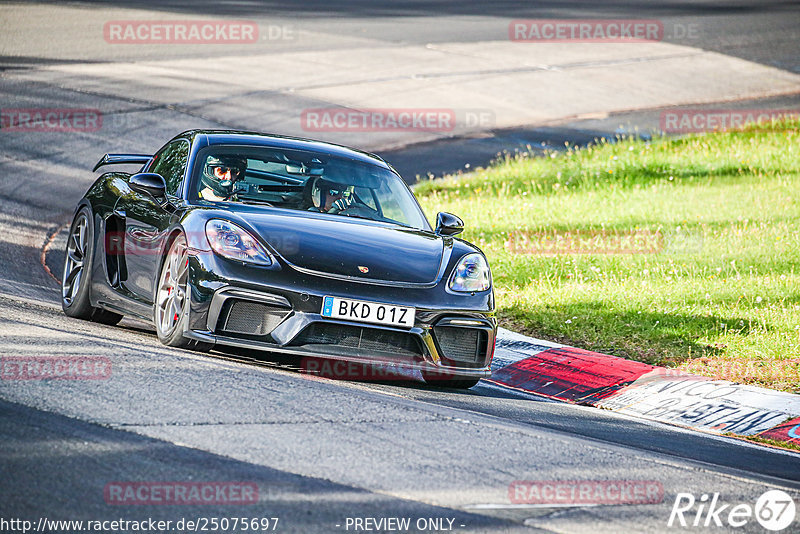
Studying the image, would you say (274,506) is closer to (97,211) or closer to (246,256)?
(246,256)

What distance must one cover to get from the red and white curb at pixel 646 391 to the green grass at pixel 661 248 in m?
0.40

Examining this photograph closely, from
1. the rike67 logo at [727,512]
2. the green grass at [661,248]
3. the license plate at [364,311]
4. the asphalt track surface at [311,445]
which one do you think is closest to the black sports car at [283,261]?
the license plate at [364,311]

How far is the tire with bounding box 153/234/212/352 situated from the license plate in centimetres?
75

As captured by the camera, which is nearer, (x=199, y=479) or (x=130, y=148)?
(x=199, y=479)

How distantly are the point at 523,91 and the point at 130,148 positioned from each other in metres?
10.9

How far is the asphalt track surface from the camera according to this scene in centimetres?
436

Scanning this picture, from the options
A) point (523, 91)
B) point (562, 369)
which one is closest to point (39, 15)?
point (523, 91)

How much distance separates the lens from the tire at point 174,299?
6.72 meters

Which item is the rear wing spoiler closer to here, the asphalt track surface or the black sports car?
the black sports car

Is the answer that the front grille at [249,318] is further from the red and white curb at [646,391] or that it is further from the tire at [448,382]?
the red and white curb at [646,391]

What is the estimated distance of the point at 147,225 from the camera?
299 inches

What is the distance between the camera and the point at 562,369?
8.63 metres

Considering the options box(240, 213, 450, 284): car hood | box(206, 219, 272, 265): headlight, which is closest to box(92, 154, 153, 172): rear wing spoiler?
box(240, 213, 450, 284): car hood

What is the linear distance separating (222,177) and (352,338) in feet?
5.72
